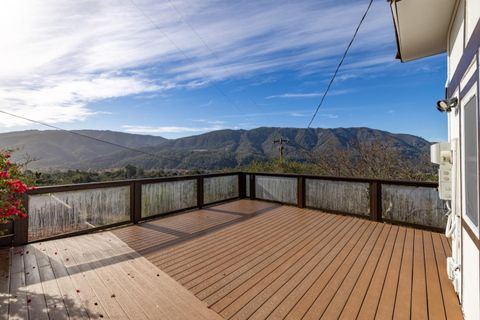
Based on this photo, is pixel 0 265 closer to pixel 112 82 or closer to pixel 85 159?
pixel 112 82

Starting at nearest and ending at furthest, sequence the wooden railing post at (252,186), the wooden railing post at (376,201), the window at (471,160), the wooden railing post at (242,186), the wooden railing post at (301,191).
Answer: the window at (471,160), the wooden railing post at (376,201), the wooden railing post at (301,191), the wooden railing post at (252,186), the wooden railing post at (242,186)

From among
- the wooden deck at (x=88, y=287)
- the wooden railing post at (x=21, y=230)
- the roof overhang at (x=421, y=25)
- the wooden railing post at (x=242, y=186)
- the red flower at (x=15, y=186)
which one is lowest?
the wooden deck at (x=88, y=287)

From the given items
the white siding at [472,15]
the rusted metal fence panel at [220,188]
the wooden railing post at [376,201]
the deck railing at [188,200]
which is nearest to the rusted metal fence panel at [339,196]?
the deck railing at [188,200]

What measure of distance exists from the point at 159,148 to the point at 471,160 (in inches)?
1729

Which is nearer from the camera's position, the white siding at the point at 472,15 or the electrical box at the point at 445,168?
the white siding at the point at 472,15

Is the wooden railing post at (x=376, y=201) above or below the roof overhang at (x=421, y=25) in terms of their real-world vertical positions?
below

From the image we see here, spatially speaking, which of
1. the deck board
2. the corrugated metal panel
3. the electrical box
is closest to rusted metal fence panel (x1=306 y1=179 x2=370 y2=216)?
the deck board

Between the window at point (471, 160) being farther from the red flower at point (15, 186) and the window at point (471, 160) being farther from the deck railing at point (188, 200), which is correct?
the red flower at point (15, 186)

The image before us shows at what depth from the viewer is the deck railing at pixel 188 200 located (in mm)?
3830

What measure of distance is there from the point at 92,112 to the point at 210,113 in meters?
19.0

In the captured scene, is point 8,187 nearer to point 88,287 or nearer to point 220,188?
point 88,287

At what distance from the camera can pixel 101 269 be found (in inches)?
112

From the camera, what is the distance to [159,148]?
42406mm

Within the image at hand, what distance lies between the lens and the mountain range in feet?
38.7
